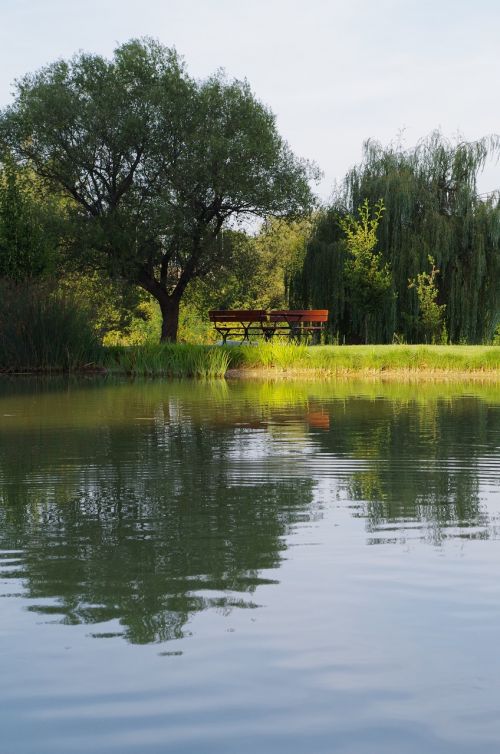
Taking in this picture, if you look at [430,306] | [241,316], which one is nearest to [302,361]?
[241,316]

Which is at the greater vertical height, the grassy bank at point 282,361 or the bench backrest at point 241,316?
the bench backrest at point 241,316

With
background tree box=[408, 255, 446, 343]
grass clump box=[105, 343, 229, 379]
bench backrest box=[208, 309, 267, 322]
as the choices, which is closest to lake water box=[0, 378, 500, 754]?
grass clump box=[105, 343, 229, 379]

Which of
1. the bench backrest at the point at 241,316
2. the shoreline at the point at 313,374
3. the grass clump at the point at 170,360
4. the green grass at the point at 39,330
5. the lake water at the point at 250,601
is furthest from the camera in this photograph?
the bench backrest at the point at 241,316

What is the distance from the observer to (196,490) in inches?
283

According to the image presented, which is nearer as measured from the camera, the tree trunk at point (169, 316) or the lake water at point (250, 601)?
the lake water at point (250, 601)

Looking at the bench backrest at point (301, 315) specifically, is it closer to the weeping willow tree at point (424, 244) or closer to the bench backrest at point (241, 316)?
the bench backrest at point (241, 316)

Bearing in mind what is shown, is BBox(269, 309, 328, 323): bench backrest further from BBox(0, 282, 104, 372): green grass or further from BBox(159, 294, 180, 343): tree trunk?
BBox(159, 294, 180, 343): tree trunk

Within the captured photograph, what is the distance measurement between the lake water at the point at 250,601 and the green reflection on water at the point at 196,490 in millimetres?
24

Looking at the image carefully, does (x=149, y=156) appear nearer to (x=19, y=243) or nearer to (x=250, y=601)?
(x=19, y=243)

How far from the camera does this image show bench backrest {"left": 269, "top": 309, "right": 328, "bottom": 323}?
26672mm

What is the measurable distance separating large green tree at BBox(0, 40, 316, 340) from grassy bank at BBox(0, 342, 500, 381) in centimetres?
683

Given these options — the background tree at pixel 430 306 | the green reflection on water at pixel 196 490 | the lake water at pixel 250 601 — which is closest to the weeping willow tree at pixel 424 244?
the background tree at pixel 430 306

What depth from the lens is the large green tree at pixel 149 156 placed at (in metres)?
32.2

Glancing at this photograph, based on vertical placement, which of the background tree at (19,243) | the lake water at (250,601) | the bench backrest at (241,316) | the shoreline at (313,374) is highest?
the background tree at (19,243)
